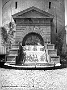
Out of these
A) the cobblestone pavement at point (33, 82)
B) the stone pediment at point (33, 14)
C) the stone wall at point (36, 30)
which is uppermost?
the stone pediment at point (33, 14)

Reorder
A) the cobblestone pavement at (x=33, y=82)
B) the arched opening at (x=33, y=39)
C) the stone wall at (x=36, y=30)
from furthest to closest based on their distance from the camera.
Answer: the arched opening at (x=33, y=39)
the stone wall at (x=36, y=30)
the cobblestone pavement at (x=33, y=82)

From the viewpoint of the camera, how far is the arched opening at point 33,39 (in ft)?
70.9

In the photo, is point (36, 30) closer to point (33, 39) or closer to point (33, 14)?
point (33, 39)

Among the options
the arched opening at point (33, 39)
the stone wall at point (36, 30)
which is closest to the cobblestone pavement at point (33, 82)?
the stone wall at point (36, 30)

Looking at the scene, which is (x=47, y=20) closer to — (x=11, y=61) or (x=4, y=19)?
(x=11, y=61)

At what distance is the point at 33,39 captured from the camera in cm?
2186

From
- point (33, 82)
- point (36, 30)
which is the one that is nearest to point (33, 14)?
point (36, 30)

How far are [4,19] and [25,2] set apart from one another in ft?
20.1

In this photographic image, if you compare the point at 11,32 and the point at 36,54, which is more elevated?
the point at 11,32

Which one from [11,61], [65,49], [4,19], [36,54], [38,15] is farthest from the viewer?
[4,19]

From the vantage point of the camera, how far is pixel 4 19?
29.4 m

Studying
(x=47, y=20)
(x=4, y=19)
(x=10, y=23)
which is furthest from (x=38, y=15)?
(x=4, y=19)

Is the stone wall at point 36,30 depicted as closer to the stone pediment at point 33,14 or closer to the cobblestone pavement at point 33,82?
the stone pediment at point 33,14

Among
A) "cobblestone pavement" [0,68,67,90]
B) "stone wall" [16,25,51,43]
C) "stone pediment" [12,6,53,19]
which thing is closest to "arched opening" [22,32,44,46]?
"stone wall" [16,25,51,43]
